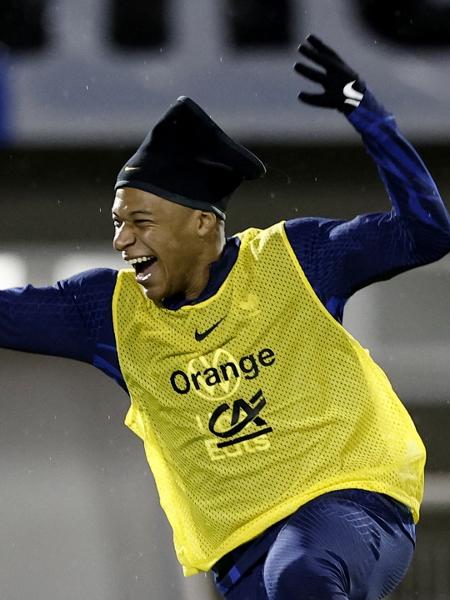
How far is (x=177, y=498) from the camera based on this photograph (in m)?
3.46

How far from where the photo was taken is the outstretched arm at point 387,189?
3090 millimetres

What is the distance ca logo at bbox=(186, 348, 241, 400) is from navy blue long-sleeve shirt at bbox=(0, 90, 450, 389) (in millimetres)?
133

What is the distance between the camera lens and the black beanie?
3.28 m

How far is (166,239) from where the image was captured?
10.7 feet

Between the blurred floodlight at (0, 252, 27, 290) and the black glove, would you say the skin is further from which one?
the blurred floodlight at (0, 252, 27, 290)

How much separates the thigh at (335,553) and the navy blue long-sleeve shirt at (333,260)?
1.30 ft

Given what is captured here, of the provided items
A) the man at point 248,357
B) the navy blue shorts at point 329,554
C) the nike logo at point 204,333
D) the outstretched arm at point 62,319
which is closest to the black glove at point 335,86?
the man at point 248,357

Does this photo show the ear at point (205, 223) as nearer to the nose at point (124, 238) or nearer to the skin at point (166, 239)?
the skin at point (166, 239)

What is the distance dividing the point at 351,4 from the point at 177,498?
3.29 m

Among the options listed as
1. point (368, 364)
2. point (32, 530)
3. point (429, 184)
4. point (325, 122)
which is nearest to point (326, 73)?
point (429, 184)

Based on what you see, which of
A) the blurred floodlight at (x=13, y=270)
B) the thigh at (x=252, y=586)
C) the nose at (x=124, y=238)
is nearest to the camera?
the nose at (x=124, y=238)

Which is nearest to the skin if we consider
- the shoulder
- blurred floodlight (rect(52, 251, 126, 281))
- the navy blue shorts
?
the shoulder

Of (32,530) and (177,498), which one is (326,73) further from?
(32,530)

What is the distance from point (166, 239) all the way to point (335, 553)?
2.30 ft
